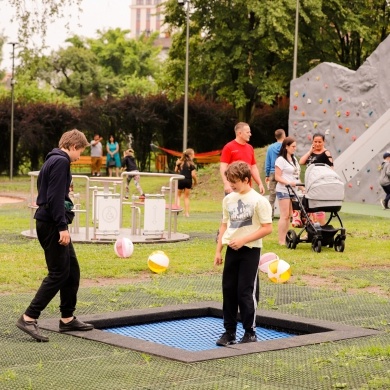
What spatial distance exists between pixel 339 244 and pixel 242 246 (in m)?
8.24

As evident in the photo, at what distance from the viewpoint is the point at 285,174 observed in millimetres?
16266

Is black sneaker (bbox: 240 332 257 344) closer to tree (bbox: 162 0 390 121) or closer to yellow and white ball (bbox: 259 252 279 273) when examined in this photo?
yellow and white ball (bbox: 259 252 279 273)

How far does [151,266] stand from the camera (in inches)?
528

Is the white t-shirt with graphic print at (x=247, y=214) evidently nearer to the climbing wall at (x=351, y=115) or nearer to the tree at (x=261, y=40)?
the climbing wall at (x=351, y=115)

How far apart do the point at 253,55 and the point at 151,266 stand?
40.1 m

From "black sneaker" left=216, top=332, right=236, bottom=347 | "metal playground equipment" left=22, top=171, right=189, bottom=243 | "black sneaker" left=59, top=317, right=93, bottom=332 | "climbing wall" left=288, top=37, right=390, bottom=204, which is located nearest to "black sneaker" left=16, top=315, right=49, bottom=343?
"black sneaker" left=59, top=317, right=93, bottom=332

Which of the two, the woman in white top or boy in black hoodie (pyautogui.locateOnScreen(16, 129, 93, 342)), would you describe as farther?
the woman in white top

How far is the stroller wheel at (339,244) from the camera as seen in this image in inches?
647

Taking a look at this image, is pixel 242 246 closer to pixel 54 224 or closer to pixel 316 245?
pixel 54 224

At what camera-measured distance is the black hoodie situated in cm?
852

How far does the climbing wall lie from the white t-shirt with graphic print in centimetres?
1979

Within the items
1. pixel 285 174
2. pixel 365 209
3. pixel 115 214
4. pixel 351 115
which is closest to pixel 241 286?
pixel 285 174

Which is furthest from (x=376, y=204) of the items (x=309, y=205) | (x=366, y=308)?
(x=366, y=308)

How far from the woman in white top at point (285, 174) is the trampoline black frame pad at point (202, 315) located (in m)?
6.08
